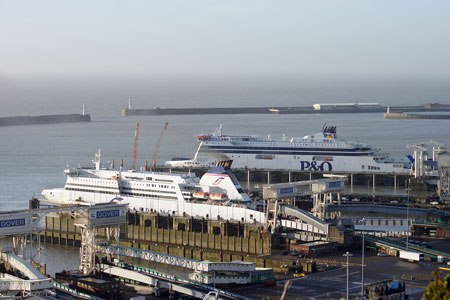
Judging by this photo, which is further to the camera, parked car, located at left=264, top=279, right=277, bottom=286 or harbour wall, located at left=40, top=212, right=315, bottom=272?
harbour wall, located at left=40, top=212, right=315, bottom=272

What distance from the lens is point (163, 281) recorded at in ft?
90.2

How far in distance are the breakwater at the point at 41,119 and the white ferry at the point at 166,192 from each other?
60.3 meters

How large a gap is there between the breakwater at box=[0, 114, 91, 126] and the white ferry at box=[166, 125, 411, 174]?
155ft

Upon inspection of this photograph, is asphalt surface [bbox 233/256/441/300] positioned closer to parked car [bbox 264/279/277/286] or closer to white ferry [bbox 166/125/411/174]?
parked car [bbox 264/279/277/286]

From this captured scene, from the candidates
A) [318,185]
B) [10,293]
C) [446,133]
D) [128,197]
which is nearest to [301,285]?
[10,293]

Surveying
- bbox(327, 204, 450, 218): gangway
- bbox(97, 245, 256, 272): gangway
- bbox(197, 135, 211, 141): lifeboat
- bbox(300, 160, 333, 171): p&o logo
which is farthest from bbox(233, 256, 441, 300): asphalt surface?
bbox(197, 135, 211, 141): lifeboat

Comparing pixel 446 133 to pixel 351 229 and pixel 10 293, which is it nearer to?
pixel 351 229

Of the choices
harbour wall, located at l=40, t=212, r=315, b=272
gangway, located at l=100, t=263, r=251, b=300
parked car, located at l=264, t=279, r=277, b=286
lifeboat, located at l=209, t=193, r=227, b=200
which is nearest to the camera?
gangway, located at l=100, t=263, r=251, b=300

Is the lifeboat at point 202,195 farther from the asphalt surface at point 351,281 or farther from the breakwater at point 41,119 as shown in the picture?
the breakwater at point 41,119

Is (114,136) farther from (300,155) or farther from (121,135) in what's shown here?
(300,155)

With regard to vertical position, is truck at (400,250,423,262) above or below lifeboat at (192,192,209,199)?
below

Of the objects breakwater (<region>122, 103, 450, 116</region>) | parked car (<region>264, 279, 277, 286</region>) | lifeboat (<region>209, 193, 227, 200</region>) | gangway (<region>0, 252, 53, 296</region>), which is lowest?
→ parked car (<region>264, 279, 277, 286</region>)

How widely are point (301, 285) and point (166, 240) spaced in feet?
37.8

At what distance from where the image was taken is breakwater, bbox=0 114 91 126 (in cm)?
10425
